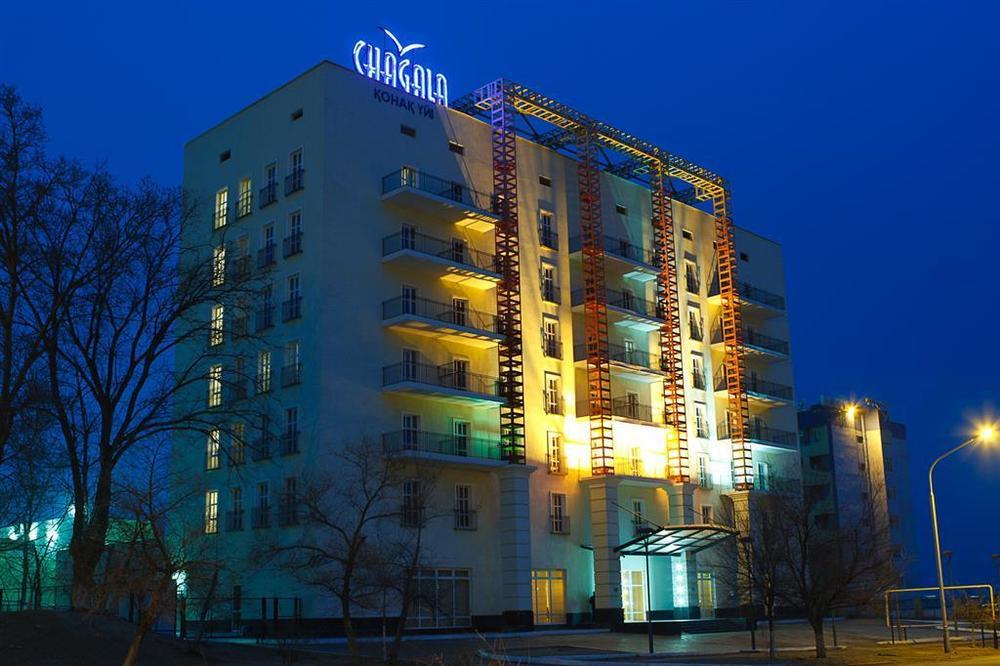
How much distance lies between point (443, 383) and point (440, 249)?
22.5 ft

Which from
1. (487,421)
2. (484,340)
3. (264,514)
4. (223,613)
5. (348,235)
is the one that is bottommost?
(223,613)

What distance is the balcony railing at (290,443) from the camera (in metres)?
47.5

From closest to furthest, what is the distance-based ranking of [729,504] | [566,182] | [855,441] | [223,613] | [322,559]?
[322,559]
[223,613]
[566,182]
[729,504]
[855,441]

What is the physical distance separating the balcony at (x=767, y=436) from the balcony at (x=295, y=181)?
3175 centimetres

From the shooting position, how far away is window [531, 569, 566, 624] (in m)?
52.9

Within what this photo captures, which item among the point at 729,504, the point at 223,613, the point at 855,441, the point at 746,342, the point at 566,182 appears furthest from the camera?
the point at 855,441

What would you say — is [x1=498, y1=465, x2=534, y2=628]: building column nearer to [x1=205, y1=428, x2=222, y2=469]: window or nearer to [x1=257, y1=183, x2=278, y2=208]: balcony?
[x1=205, y1=428, x2=222, y2=469]: window

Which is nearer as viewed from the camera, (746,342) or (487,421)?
(487,421)

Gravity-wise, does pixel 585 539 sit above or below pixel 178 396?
below

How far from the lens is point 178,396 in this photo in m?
54.3

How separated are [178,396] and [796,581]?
1274 inches

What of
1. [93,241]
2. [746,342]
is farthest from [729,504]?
[93,241]

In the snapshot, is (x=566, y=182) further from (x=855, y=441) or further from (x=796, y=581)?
(x=855, y=441)

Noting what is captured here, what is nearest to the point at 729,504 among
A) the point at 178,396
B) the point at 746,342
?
the point at 746,342
